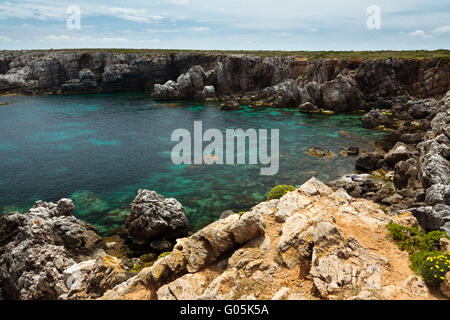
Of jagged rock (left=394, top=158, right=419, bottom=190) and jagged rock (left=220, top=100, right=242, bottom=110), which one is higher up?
jagged rock (left=220, top=100, right=242, bottom=110)

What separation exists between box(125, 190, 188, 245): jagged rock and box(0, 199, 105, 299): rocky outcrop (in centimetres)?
370

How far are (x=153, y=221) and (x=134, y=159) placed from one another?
27.1m

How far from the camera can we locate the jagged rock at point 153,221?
3084 cm

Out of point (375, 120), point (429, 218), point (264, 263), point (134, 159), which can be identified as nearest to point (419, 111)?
point (375, 120)

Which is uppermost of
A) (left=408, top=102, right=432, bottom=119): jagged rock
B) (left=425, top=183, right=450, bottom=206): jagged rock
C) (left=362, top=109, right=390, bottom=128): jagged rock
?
(left=408, top=102, right=432, bottom=119): jagged rock

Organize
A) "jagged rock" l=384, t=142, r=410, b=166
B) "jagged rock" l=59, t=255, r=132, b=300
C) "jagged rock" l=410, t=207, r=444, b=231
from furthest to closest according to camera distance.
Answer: "jagged rock" l=384, t=142, r=410, b=166 → "jagged rock" l=410, t=207, r=444, b=231 → "jagged rock" l=59, t=255, r=132, b=300

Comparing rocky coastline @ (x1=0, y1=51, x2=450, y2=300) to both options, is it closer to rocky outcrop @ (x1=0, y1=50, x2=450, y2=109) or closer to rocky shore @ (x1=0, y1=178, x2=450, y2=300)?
rocky shore @ (x1=0, y1=178, x2=450, y2=300)

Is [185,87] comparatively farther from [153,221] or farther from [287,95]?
[153,221]

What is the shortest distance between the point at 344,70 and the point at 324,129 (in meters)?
40.0

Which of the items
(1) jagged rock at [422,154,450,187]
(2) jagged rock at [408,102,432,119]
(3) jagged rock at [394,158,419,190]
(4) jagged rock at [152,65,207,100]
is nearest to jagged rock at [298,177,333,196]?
(1) jagged rock at [422,154,450,187]

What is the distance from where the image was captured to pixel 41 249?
22562 mm

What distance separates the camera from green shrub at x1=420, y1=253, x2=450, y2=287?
41.0 feet

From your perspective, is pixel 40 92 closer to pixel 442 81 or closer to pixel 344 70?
pixel 344 70
